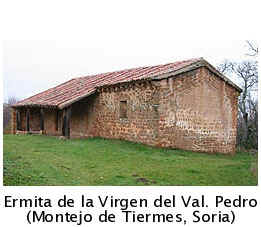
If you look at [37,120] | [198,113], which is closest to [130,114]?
[198,113]

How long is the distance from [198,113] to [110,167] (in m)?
5.91

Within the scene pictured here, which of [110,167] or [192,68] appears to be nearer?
[110,167]

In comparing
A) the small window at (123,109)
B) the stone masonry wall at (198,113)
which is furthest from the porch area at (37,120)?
the stone masonry wall at (198,113)

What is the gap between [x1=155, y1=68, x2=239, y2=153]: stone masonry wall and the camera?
14164 mm

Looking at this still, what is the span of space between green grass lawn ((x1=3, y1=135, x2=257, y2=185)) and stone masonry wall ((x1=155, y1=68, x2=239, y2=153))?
84cm

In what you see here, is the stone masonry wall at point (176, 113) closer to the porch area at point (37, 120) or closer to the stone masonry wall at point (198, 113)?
the stone masonry wall at point (198, 113)

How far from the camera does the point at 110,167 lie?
1045cm

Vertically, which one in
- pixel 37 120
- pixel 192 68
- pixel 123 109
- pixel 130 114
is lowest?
pixel 37 120

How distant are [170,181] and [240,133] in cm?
2208

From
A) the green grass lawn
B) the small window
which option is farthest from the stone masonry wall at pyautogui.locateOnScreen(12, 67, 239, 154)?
the green grass lawn

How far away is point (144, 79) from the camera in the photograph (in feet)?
47.0

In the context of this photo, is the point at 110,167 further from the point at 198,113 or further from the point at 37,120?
the point at 37,120

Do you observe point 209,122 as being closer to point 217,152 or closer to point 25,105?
point 217,152

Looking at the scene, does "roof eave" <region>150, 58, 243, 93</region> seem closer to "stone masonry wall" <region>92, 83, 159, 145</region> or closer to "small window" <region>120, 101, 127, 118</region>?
"stone masonry wall" <region>92, 83, 159, 145</region>
